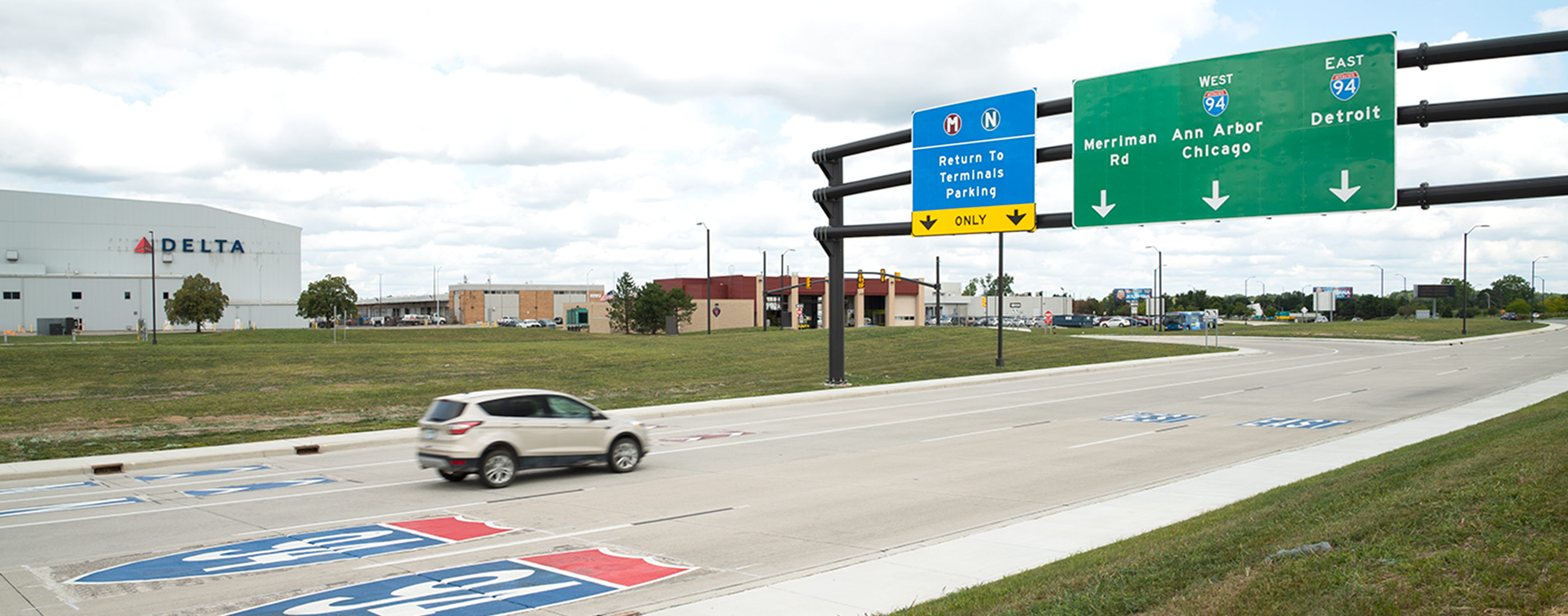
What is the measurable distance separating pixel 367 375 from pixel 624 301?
5046 centimetres

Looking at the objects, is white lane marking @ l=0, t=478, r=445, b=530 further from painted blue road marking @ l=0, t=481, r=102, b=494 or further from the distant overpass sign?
Result: the distant overpass sign

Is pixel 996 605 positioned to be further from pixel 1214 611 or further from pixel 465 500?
pixel 465 500

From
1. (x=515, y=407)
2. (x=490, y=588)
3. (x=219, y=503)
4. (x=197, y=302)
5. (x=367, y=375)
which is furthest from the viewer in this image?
(x=197, y=302)

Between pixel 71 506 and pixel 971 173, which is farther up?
pixel 971 173

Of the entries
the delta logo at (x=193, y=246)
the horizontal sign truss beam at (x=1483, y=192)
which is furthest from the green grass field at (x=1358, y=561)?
the delta logo at (x=193, y=246)

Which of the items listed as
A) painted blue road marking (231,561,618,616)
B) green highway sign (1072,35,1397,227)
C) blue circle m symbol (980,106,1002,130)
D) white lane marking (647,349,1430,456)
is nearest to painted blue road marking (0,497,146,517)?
painted blue road marking (231,561,618,616)

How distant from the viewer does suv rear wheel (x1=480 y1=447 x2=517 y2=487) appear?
48.6ft

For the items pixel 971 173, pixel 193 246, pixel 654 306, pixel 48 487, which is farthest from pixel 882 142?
pixel 193 246

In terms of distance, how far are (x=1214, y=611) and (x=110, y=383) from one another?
126ft

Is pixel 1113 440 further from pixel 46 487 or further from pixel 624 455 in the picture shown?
pixel 46 487

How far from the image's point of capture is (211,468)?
18344mm

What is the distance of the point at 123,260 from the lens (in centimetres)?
9931

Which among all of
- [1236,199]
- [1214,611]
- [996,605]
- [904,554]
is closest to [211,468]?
[904,554]

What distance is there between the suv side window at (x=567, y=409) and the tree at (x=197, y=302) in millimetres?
74141
